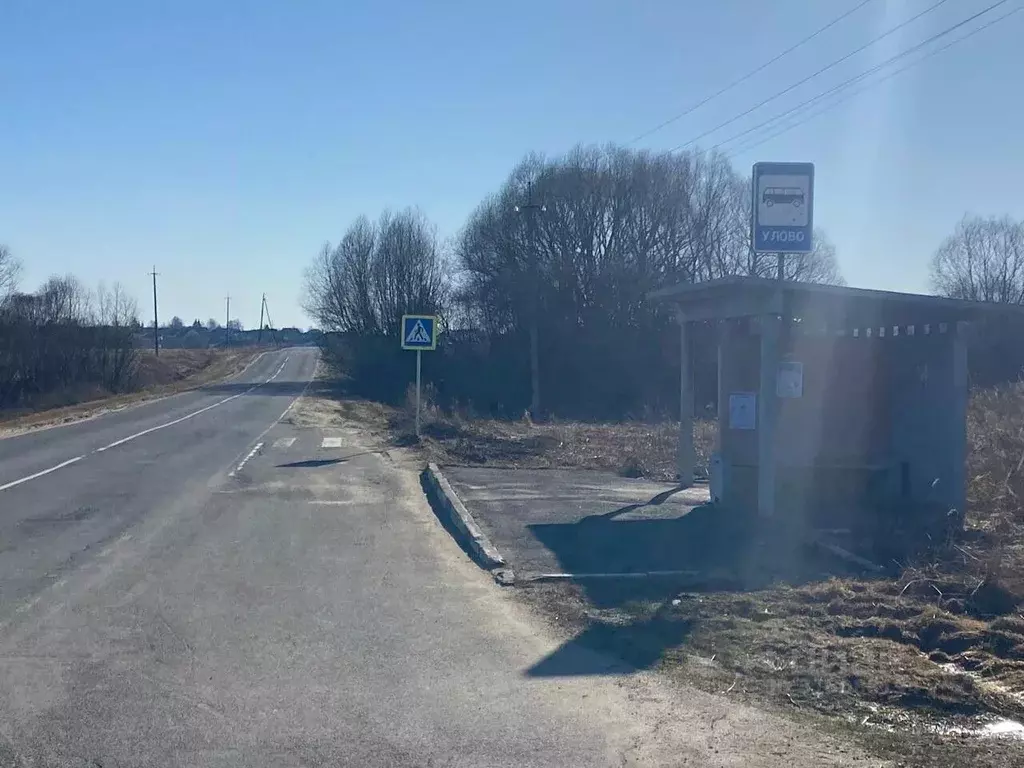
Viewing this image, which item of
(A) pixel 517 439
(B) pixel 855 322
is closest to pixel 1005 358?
(A) pixel 517 439

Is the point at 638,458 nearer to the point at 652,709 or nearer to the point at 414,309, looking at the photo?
the point at 652,709

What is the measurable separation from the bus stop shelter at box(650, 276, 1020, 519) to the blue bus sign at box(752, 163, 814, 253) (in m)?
0.64

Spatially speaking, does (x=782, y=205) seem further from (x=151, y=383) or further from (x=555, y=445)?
(x=151, y=383)

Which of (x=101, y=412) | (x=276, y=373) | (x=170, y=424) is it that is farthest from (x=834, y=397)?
(x=276, y=373)

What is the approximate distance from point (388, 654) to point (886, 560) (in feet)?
17.9

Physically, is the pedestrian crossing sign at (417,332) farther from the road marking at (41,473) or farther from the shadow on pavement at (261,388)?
the shadow on pavement at (261,388)

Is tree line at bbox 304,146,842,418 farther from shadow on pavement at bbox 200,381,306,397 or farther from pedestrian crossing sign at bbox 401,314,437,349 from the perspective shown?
pedestrian crossing sign at bbox 401,314,437,349

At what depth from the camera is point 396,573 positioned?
10.3 m

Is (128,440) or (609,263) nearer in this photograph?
(128,440)

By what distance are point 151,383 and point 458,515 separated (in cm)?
7148

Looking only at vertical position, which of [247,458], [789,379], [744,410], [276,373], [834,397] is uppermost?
[789,379]

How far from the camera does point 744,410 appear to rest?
14.4 meters

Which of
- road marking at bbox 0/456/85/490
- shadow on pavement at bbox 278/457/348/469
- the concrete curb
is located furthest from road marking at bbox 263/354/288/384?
the concrete curb

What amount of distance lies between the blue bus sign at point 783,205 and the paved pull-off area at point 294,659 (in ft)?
17.9
